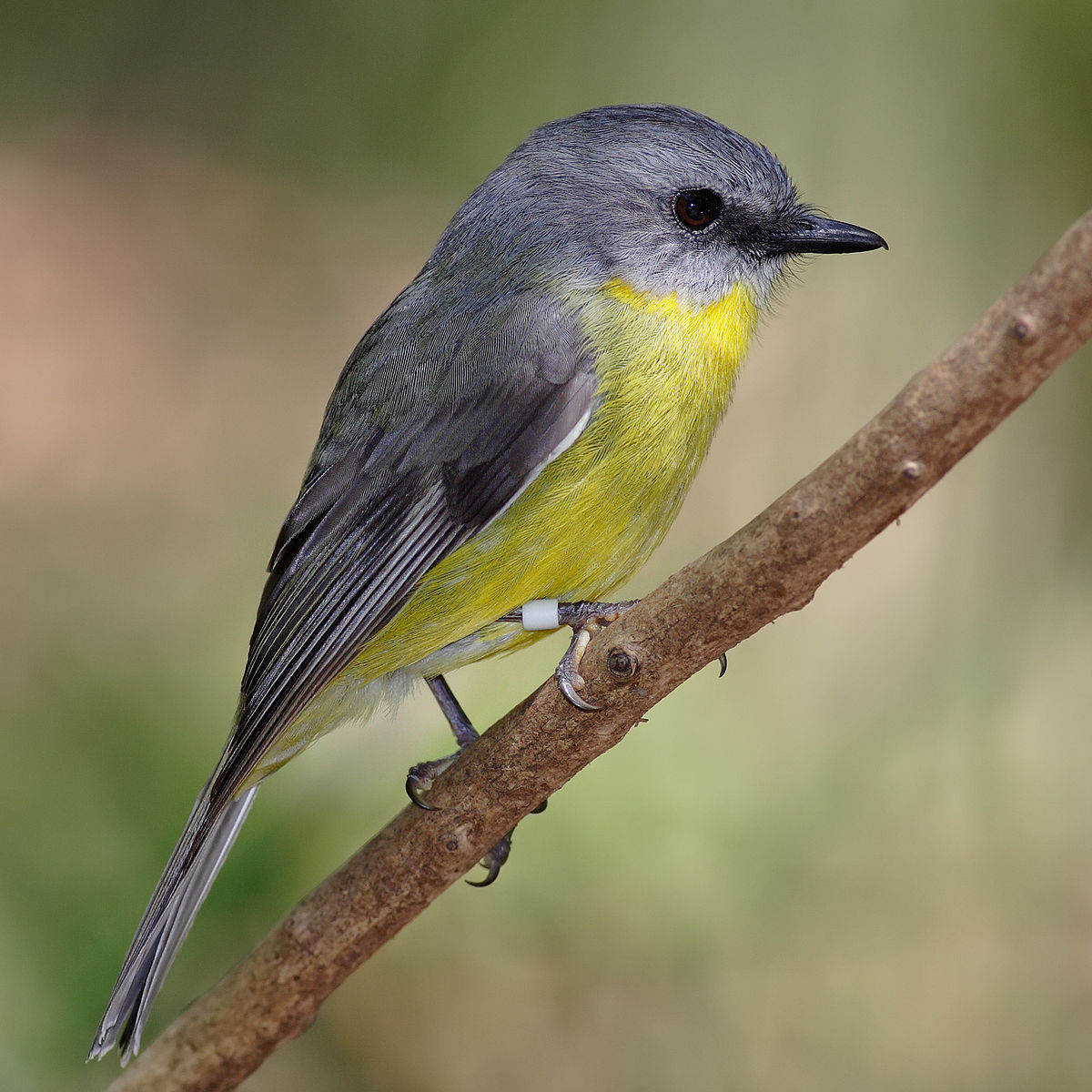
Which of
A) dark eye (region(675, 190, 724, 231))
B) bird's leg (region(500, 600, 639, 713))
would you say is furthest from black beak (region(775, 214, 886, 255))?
bird's leg (region(500, 600, 639, 713))

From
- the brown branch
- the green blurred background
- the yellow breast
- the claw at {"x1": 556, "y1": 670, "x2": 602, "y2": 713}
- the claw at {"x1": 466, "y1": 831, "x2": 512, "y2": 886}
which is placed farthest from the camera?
the green blurred background

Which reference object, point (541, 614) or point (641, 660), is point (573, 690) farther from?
point (541, 614)

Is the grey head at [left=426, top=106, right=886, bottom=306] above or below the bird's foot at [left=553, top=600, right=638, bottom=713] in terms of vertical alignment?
above

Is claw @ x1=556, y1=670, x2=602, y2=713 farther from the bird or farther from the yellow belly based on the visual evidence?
the yellow belly

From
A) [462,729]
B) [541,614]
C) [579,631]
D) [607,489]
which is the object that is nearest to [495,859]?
[462,729]

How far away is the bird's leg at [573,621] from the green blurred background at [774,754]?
77 cm

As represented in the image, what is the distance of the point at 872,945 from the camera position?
130 inches

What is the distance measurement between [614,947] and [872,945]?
66 centimetres

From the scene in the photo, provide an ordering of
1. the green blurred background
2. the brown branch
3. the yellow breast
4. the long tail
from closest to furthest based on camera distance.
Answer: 1. the brown branch
2. the yellow breast
3. the long tail
4. the green blurred background

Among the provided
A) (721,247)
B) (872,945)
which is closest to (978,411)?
(721,247)

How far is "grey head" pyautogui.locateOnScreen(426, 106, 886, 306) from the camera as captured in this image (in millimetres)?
2555

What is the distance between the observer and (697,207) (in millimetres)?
2629

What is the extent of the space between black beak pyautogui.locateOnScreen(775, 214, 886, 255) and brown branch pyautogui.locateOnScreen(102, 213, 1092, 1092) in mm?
1111

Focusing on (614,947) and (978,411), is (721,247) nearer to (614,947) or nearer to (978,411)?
(978,411)
